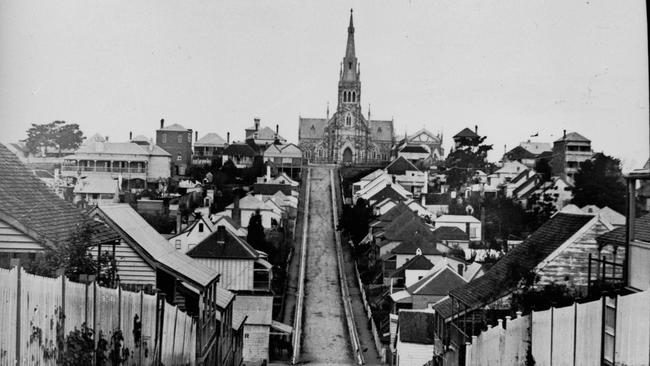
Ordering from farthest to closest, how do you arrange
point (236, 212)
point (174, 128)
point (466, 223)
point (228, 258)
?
point (174, 128) → point (236, 212) → point (466, 223) → point (228, 258)

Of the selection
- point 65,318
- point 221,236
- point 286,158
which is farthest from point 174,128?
point 65,318

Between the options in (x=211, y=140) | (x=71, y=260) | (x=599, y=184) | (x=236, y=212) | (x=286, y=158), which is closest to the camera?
(x=71, y=260)

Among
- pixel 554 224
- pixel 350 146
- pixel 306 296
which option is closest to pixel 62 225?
pixel 554 224

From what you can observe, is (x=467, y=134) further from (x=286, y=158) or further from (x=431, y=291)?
(x=431, y=291)

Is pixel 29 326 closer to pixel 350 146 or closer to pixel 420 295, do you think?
pixel 420 295

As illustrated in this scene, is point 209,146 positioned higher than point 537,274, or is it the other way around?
point 209,146

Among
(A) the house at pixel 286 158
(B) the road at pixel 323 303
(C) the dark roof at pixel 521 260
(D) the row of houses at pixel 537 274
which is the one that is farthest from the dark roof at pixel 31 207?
(A) the house at pixel 286 158

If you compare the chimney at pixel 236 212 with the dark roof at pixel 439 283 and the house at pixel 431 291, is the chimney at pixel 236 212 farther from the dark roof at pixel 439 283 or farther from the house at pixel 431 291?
the dark roof at pixel 439 283
